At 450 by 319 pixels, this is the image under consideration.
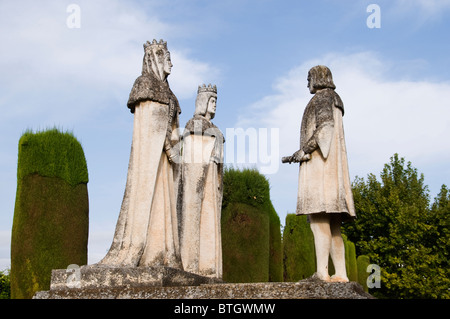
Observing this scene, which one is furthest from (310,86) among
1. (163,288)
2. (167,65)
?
(163,288)

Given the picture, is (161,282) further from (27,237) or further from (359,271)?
(359,271)

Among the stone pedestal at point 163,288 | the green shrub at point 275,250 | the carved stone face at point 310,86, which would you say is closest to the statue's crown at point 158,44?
the carved stone face at point 310,86

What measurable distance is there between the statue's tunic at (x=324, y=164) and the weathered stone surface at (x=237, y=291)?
145 centimetres

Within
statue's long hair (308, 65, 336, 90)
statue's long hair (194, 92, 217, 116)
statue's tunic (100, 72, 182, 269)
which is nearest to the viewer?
statue's tunic (100, 72, 182, 269)

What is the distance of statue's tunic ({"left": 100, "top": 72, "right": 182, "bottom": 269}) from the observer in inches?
298

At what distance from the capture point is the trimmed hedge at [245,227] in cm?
1578

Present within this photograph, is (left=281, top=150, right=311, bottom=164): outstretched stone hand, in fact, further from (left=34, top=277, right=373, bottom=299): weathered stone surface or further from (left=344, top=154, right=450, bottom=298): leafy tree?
(left=344, top=154, right=450, bottom=298): leafy tree

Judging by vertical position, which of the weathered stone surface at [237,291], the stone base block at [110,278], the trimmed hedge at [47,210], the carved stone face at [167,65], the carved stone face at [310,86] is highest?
the carved stone face at [167,65]

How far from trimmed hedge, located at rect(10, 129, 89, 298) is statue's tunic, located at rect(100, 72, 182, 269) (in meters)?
5.19

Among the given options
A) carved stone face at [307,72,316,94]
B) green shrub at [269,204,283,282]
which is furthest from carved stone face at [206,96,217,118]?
green shrub at [269,204,283,282]

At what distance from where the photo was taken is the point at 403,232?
30.9 metres

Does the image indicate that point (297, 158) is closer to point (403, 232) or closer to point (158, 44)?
point (158, 44)

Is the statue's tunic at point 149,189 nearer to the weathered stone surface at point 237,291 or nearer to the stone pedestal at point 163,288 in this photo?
the stone pedestal at point 163,288

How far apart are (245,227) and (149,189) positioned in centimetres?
879
